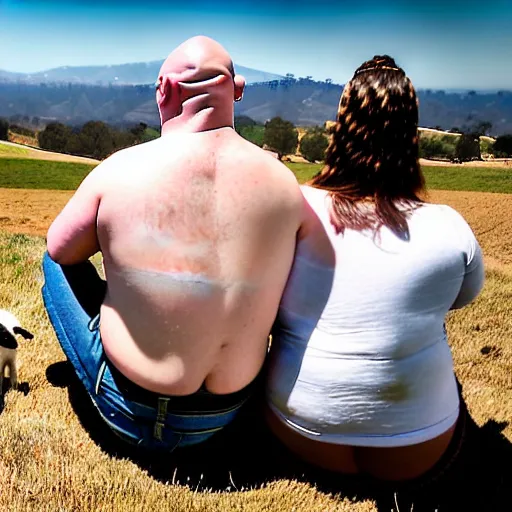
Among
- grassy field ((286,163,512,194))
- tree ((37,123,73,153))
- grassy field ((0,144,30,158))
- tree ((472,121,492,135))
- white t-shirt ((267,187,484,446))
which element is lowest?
tree ((37,123,73,153))

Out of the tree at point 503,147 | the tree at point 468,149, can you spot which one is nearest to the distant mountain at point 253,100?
the tree at point 468,149

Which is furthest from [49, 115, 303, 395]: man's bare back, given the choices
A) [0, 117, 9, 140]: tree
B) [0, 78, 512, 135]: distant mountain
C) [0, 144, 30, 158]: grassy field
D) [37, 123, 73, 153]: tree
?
[0, 78, 512, 135]: distant mountain

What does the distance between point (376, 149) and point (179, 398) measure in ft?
3.89

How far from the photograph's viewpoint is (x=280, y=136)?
52812 millimetres

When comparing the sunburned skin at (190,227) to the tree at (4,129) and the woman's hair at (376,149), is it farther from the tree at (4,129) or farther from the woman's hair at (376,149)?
the tree at (4,129)

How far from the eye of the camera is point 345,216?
1.95 meters

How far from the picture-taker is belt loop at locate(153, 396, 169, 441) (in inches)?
81.4

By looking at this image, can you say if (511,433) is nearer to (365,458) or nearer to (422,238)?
(365,458)

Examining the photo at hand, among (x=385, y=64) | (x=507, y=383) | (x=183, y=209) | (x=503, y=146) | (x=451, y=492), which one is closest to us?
(x=183, y=209)

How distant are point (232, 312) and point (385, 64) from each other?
3.55 ft

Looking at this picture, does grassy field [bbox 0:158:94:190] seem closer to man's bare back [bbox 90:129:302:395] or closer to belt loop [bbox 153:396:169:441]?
belt loop [bbox 153:396:169:441]

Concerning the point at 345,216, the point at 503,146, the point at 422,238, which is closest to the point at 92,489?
the point at 345,216

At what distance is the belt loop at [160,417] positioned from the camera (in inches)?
81.4

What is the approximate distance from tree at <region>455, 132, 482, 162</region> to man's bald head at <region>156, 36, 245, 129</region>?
27299mm
